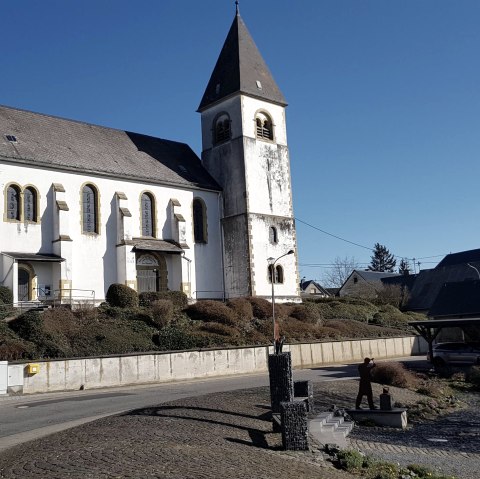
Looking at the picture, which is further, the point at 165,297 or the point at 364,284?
the point at 364,284

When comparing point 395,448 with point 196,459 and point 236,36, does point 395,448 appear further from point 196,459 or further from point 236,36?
point 236,36

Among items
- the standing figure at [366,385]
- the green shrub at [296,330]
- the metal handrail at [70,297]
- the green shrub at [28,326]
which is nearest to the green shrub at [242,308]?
the green shrub at [296,330]

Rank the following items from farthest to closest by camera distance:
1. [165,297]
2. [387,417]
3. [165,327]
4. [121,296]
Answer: [165,297], [121,296], [165,327], [387,417]

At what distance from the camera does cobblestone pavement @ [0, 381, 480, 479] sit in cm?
896

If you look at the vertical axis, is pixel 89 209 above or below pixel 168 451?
above

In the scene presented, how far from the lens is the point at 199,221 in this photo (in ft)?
139

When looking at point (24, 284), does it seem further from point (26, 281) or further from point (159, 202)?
point (159, 202)

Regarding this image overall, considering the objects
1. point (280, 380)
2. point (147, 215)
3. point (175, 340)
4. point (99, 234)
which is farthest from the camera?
point (147, 215)

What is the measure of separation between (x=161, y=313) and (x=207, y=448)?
21.3 metres

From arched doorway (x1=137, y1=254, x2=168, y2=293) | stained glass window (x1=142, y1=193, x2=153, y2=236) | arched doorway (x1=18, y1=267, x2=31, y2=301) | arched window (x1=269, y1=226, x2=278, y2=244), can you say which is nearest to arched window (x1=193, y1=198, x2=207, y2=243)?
stained glass window (x1=142, y1=193, x2=153, y2=236)

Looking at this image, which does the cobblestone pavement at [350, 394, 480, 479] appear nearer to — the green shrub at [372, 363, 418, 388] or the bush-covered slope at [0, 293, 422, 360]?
the green shrub at [372, 363, 418, 388]

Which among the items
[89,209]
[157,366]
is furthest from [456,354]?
[89,209]

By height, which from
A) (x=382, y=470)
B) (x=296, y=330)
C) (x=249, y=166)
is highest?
Answer: (x=249, y=166)

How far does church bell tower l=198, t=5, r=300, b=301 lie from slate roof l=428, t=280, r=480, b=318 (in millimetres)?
10054
